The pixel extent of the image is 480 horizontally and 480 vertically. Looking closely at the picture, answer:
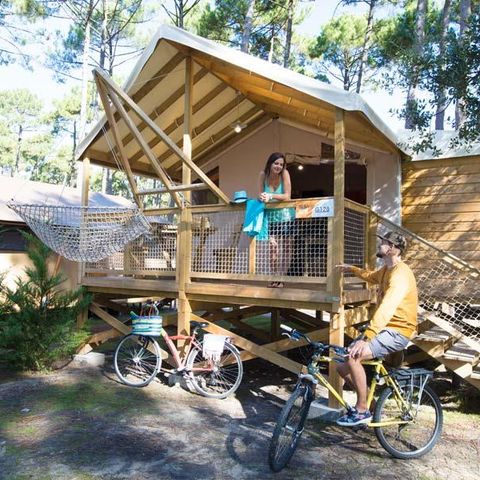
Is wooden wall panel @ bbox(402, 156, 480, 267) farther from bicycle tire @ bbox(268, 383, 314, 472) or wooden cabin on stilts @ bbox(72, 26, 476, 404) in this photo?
bicycle tire @ bbox(268, 383, 314, 472)

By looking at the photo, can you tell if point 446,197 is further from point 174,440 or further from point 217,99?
point 174,440

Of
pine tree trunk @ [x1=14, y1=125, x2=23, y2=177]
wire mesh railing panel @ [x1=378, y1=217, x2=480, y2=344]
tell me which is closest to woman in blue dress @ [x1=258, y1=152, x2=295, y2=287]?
wire mesh railing panel @ [x1=378, y1=217, x2=480, y2=344]

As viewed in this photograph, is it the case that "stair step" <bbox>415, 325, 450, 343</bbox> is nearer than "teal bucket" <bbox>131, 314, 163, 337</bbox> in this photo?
Yes

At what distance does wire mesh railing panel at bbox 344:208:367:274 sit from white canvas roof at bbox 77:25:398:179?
3.24ft

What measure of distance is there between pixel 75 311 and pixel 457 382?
500 cm

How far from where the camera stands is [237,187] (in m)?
8.02

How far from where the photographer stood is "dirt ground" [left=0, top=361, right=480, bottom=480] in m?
3.34

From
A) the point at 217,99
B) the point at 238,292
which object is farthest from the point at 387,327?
the point at 217,99

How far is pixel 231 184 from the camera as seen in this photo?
8117mm

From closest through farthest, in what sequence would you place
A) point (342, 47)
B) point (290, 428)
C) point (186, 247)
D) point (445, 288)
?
1. point (290, 428)
2. point (186, 247)
3. point (445, 288)
4. point (342, 47)

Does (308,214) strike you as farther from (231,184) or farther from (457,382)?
(231,184)

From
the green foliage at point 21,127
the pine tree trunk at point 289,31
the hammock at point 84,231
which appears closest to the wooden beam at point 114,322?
the hammock at point 84,231

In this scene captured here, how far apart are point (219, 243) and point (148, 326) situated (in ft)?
4.26

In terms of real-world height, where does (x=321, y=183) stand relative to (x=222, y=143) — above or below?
below
